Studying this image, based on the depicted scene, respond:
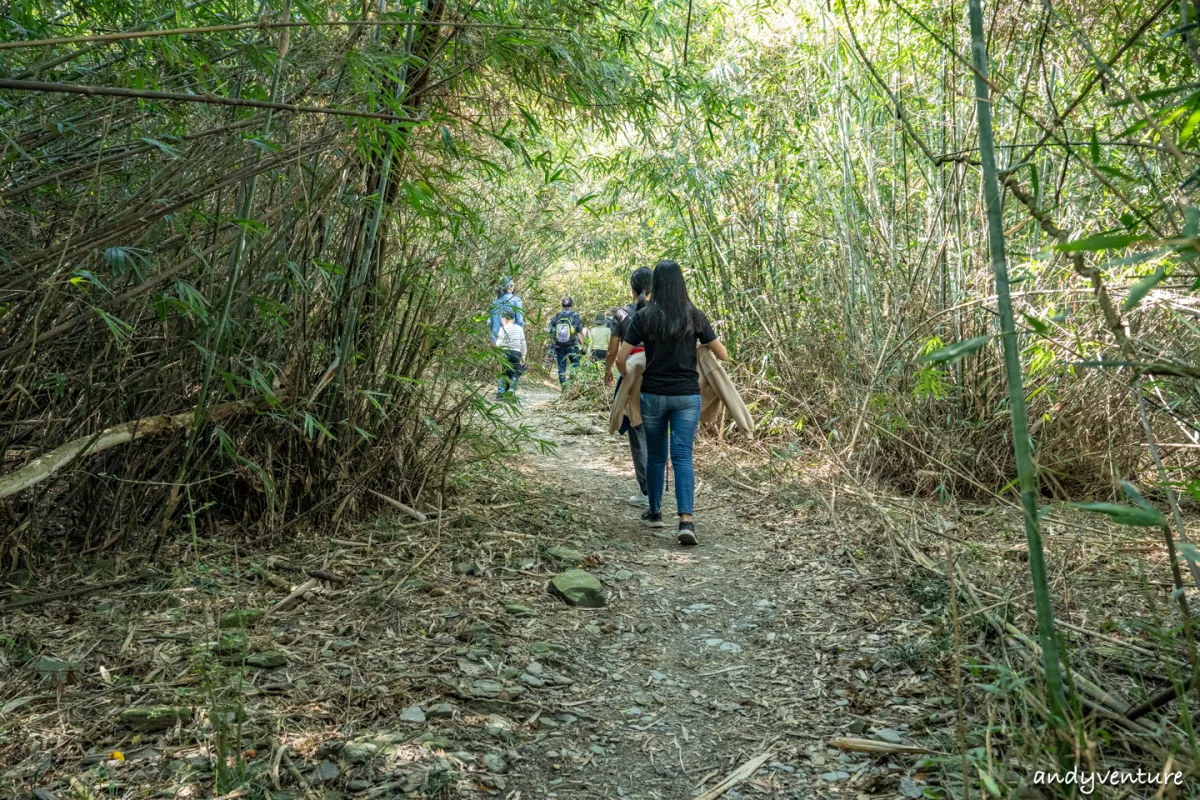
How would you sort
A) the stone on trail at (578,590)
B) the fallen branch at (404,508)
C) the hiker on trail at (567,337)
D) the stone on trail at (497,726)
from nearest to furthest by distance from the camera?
the stone on trail at (497,726) → the stone on trail at (578,590) → the fallen branch at (404,508) → the hiker on trail at (567,337)

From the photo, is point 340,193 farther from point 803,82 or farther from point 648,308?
point 803,82

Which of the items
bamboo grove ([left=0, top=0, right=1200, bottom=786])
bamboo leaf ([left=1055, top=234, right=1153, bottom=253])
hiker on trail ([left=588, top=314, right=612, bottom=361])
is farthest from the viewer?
hiker on trail ([left=588, top=314, right=612, bottom=361])

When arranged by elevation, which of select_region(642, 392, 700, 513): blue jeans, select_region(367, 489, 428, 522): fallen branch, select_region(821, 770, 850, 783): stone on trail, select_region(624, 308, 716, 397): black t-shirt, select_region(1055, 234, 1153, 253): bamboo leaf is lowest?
select_region(821, 770, 850, 783): stone on trail

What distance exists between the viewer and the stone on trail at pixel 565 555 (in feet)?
12.7

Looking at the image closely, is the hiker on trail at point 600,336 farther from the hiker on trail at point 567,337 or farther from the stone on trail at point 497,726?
the stone on trail at point 497,726

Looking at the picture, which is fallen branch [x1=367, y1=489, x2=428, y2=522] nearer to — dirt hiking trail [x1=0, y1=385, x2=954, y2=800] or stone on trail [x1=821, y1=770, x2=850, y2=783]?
dirt hiking trail [x1=0, y1=385, x2=954, y2=800]

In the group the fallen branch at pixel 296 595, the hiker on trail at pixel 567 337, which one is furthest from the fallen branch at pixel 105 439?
the hiker on trail at pixel 567 337

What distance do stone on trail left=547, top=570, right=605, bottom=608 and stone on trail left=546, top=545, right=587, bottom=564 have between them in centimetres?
31

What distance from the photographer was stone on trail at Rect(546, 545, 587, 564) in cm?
387

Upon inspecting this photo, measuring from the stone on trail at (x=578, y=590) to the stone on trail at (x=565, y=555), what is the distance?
1.02 feet

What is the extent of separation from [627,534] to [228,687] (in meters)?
2.49

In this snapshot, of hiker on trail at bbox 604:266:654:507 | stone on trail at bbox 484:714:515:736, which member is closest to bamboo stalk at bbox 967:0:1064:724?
stone on trail at bbox 484:714:515:736

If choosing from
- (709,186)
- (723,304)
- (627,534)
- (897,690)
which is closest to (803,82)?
(709,186)

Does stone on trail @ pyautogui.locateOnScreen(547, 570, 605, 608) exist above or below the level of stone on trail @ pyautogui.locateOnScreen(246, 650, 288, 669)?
below
